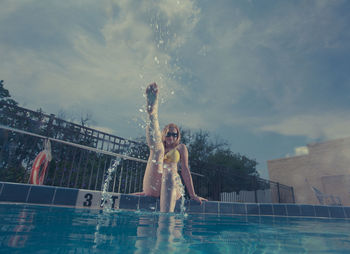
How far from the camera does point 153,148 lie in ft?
11.5

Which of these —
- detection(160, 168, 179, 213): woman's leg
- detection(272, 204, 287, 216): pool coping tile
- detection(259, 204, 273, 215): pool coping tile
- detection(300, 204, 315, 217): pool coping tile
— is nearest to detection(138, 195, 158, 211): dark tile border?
detection(160, 168, 179, 213): woman's leg

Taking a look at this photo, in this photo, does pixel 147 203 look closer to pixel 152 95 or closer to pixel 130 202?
pixel 130 202

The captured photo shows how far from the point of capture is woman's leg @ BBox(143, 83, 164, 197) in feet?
10.0

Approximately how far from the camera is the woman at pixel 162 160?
3.17 metres

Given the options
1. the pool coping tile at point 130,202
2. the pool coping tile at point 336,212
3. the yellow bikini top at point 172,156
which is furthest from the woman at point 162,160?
the pool coping tile at point 336,212

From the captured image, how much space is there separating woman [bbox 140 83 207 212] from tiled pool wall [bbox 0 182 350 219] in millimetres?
368

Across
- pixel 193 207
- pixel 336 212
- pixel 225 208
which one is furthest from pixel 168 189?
pixel 336 212

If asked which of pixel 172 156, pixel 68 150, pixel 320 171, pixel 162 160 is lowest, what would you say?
pixel 162 160

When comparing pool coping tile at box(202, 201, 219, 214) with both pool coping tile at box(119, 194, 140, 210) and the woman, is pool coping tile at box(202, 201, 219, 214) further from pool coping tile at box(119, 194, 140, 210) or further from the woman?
pool coping tile at box(119, 194, 140, 210)

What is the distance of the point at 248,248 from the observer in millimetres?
1099

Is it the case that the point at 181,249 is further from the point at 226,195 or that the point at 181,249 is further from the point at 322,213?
the point at 226,195

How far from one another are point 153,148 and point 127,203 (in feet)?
4.22

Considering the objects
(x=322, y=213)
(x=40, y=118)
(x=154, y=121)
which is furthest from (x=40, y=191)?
(x=322, y=213)

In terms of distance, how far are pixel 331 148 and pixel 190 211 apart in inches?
620
